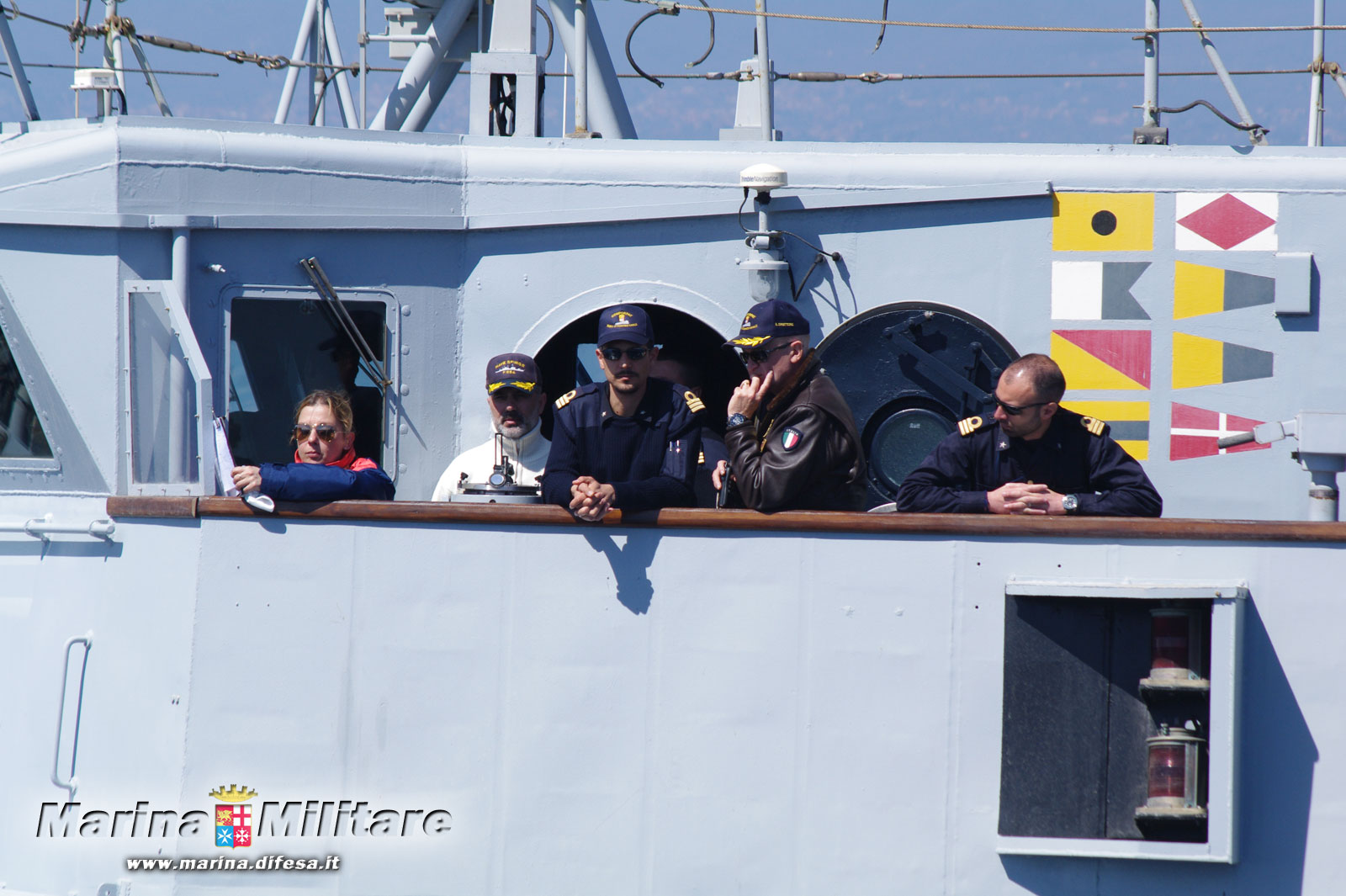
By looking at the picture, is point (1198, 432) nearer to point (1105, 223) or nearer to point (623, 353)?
point (1105, 223)

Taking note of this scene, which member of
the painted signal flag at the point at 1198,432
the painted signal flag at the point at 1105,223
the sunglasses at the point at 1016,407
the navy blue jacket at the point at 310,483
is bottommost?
the navy blue jacket at the point at 310,483

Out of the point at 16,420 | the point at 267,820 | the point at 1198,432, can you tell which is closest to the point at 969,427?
the point at 1198,432

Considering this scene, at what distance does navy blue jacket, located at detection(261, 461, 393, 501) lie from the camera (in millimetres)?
4367

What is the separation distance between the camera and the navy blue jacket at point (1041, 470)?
4.21m

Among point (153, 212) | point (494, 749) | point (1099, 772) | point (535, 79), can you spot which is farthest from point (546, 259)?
point (1099, 772)

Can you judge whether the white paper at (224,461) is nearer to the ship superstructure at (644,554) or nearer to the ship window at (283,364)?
the ship superstructure at (644,554)

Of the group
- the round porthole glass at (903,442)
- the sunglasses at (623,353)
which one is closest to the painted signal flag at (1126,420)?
the round porthole glass at (903,442)

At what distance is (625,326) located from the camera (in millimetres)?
4344

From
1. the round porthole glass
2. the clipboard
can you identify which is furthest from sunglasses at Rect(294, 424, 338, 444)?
the round porthole glass

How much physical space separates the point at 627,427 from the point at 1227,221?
2.63m

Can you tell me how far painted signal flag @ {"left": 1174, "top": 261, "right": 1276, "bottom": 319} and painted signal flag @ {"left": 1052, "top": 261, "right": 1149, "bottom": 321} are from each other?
5.6 inches

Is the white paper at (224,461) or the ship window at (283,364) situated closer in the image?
the white paper at (224,461)

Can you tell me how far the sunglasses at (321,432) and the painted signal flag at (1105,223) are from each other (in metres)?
2.89

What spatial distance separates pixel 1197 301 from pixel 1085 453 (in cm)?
140
